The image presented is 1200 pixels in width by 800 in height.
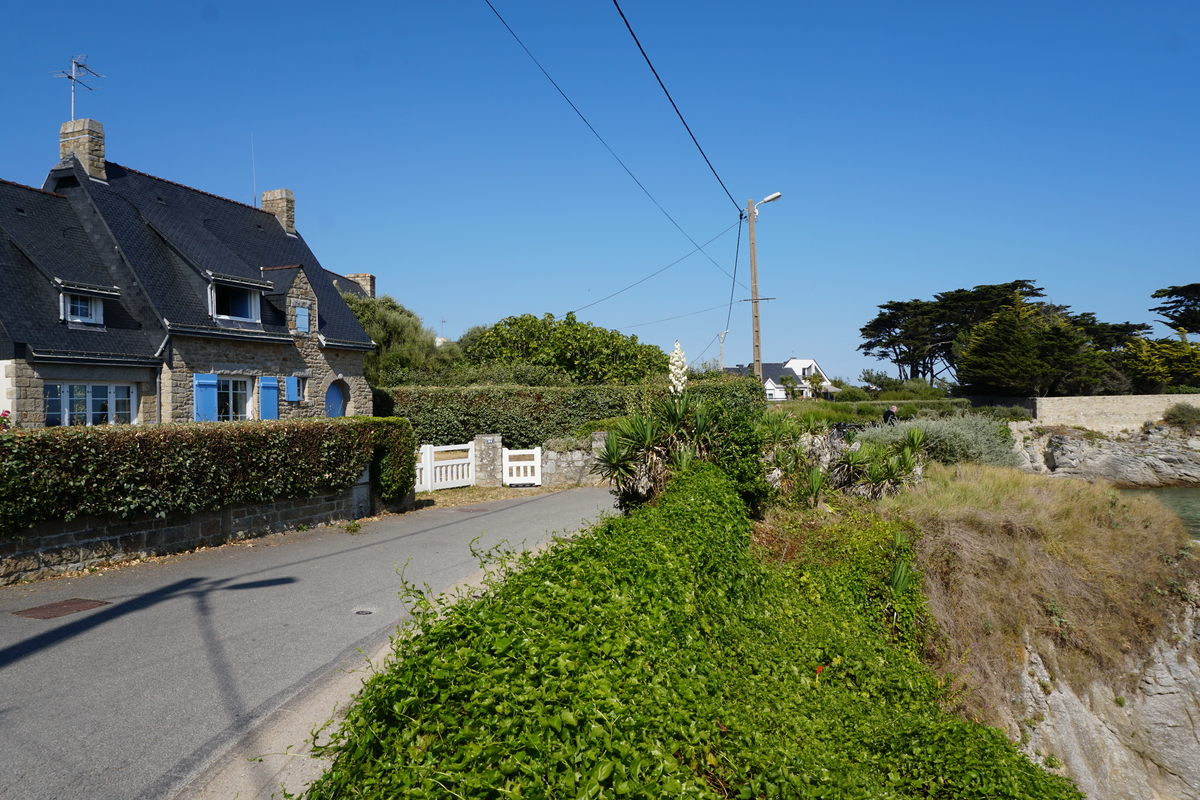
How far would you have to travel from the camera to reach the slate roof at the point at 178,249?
18609 millimetres

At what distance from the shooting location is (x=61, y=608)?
7609mm

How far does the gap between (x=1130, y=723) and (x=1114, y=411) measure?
3488 cm

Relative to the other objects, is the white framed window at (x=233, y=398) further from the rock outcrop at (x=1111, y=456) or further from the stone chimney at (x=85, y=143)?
the rock outcrop at (x=1111, y=456)

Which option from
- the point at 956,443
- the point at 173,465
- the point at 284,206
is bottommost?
the point at 956,443

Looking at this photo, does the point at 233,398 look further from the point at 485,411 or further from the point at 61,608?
the point at 61,608

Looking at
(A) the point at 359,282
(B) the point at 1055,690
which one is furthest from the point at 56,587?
(A) the point at 359,282

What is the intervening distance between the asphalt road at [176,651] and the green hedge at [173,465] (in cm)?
86

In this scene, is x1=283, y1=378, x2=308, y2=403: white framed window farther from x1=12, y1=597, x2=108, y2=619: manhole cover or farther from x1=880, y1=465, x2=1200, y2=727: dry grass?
x1=880, y1=465, x2=1200, y2=727: dry grass

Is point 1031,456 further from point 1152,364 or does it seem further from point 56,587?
point 56,587

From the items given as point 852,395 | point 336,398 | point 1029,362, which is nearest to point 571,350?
point 336,398

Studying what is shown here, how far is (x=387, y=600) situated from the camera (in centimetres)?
840

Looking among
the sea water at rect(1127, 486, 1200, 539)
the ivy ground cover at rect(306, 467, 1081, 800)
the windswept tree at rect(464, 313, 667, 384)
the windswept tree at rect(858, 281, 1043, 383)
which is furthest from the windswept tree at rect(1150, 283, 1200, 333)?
the ivy ground cover at rect(306, 467, 1081, 800)

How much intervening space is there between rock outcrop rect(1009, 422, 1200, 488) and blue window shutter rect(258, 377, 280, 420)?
1151 inches

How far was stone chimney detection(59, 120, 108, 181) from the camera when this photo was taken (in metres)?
19.6
